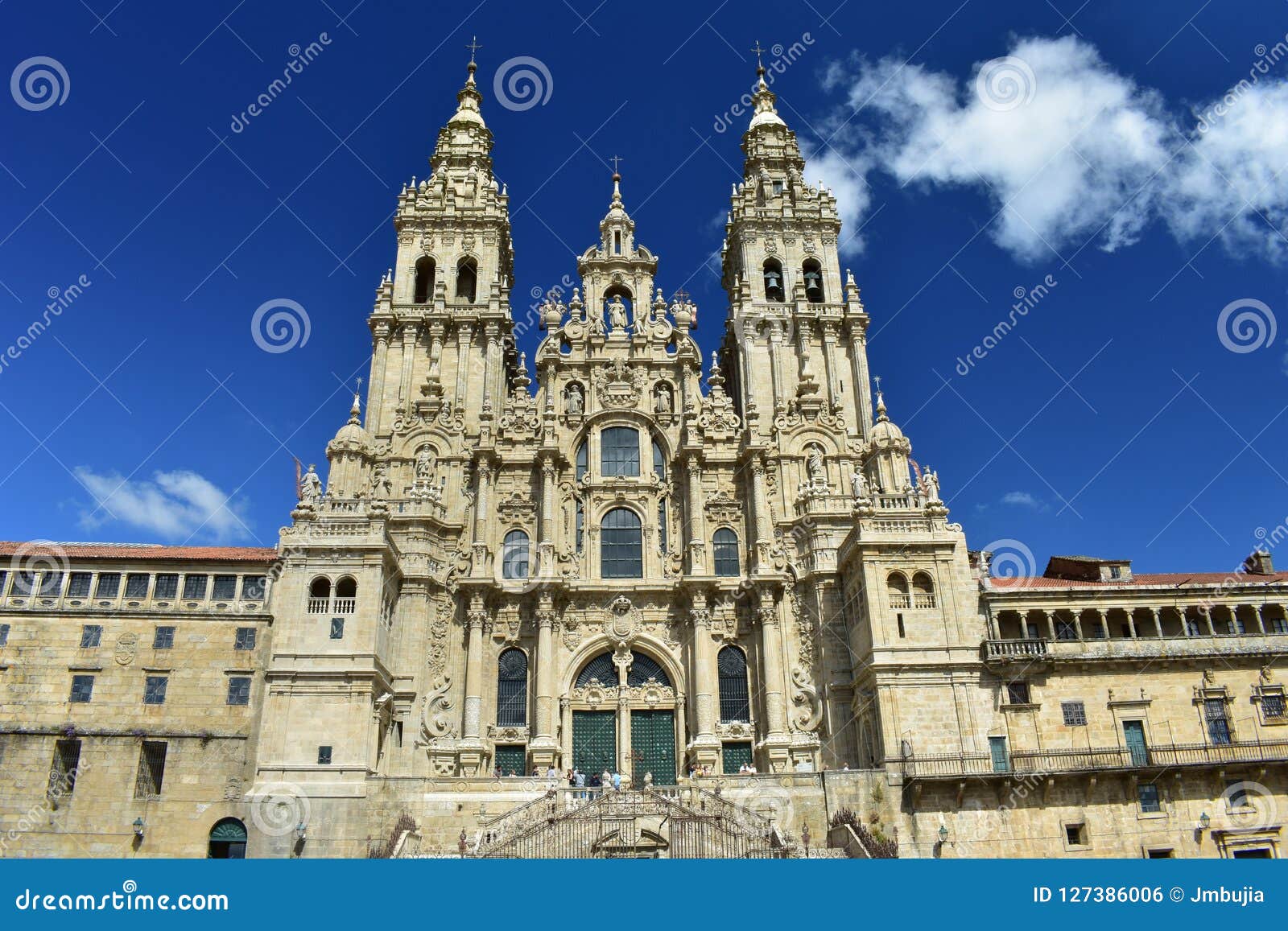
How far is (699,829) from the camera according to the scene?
27.2 meters

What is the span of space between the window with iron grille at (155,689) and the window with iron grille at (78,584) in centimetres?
427

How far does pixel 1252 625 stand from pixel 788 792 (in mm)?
19187

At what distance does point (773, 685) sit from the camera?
37.7 metres

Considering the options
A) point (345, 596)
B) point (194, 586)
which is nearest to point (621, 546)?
point (345, 596)

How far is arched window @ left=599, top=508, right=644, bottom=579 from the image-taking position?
4138 centimetres

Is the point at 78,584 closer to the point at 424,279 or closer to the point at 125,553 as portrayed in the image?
the point at 125,553

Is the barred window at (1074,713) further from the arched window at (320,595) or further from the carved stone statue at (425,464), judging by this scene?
the arched window at (320,595)

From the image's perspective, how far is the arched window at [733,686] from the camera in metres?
38.9

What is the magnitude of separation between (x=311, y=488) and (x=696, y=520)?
1540 centimetres

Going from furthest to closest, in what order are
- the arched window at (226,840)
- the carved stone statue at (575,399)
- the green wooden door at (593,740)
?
the carved stone statue at (575,399), the green wooden door at (593,740), the arched window at (226,840)

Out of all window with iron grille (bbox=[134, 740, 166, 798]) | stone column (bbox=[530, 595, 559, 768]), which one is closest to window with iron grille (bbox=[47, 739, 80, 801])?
window with iron grille (bbox=[134, 740, 166, 798])

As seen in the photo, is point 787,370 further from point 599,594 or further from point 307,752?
point 307,752

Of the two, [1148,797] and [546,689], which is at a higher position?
[546,689]

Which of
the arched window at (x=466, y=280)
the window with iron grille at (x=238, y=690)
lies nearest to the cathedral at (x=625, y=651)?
the window with iron grille at (x=238, y=690)
